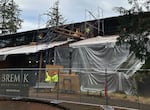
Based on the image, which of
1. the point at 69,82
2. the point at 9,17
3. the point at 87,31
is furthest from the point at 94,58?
the point at 9,17

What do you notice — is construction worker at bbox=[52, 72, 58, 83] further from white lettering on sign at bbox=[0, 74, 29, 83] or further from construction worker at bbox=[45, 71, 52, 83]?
white lettering on sign at bbox=[0, 74, 29, 83]

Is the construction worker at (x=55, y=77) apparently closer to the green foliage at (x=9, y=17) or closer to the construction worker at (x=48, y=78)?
the construction worker at (x=48, y=78)

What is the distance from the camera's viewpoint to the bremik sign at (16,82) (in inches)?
708

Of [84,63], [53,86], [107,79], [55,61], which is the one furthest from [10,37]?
[107,79]

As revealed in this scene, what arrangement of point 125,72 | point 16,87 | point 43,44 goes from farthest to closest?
point 43,44
point 16,87
point 125,72

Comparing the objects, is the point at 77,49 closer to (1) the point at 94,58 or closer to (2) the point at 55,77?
(1) the point at 94,58

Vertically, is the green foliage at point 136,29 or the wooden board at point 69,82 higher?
the green foliage at point 136,29

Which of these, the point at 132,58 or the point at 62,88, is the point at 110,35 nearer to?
the point at 132,58

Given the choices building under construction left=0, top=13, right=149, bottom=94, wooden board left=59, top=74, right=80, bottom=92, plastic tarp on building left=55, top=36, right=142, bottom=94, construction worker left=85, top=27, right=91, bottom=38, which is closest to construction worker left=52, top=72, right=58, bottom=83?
wooden board left=59, top=74, right=80, bottom=92

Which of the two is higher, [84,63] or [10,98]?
[84,63]

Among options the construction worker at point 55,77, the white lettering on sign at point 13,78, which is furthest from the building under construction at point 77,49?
the white lettering on sign at point 13,78

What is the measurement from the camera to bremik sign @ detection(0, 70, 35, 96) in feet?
59.0

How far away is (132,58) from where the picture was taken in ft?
70.4

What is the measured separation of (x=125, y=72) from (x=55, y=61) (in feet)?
42.0
